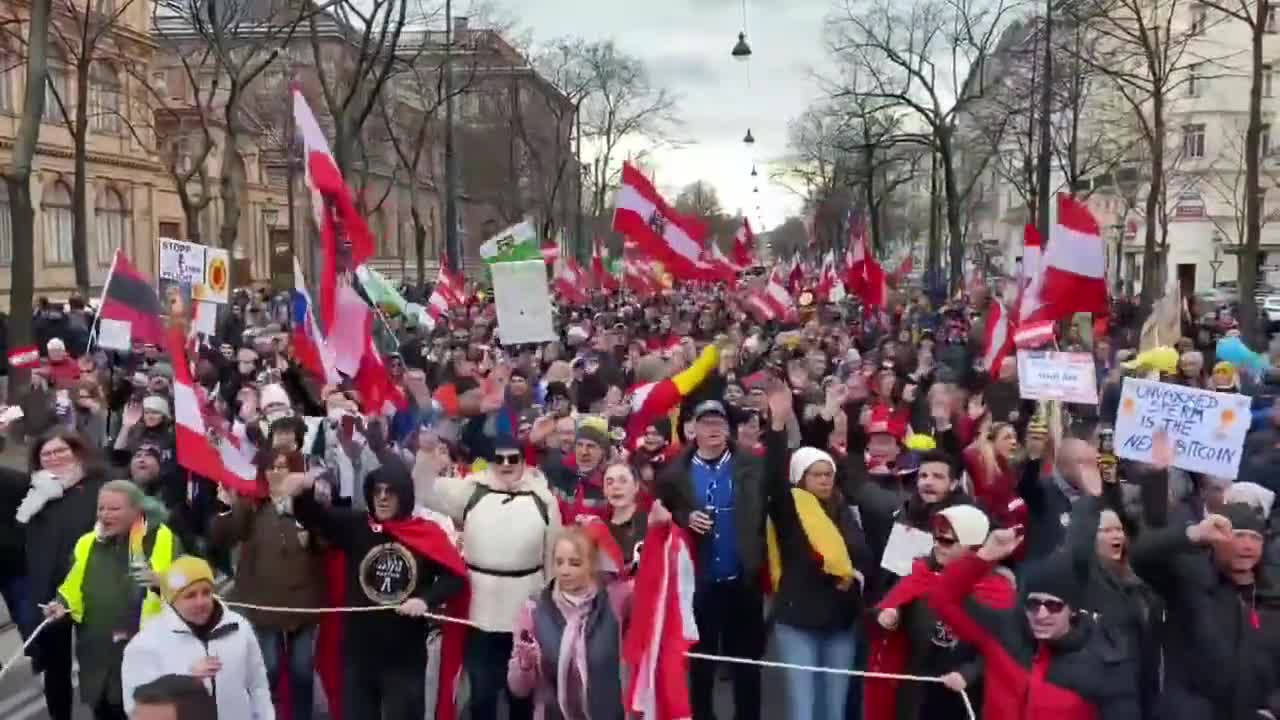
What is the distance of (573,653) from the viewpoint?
539 cm

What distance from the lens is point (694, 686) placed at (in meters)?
6.50

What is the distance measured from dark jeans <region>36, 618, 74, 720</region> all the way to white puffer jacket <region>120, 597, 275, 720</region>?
188 centimetres

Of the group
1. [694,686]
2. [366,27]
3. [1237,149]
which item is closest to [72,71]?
[366,27]

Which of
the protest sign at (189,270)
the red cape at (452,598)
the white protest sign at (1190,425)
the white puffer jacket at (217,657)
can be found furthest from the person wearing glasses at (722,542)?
the protest sign at (189,270)

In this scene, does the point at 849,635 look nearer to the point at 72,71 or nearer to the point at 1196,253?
the point at 72,71

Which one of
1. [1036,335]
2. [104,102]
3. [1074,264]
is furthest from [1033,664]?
[104,102]

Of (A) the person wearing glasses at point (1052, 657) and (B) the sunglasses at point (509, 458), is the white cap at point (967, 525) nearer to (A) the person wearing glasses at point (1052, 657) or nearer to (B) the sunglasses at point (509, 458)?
(A) the person wearing glasses at point (1052, 657)

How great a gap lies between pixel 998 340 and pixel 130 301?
321 inches

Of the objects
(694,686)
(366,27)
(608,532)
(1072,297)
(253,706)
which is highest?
(366,27)

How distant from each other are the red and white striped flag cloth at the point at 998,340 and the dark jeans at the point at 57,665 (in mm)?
8283

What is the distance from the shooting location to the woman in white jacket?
459cm

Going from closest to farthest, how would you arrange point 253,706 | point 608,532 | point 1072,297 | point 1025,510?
1. point 253,706
2. point 608,532
3. point 1025,510
4. point 1072,297

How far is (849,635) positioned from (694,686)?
90 centimetres

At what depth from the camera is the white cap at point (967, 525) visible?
17.4 feet
